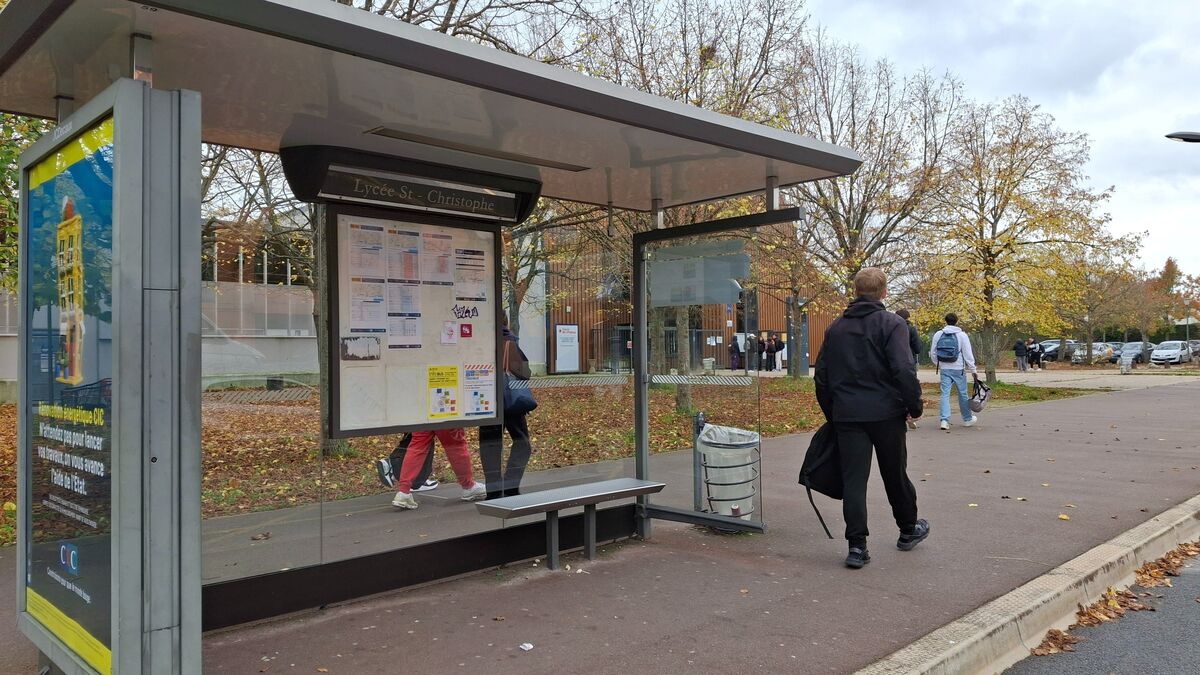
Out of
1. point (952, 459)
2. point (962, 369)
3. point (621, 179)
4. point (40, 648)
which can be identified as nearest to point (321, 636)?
point (40, 648)

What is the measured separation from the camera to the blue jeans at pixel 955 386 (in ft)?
42.8

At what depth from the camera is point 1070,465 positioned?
32.7 feet

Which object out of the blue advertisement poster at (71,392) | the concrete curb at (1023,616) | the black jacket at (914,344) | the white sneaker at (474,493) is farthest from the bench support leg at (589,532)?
the blue advertisement poster at (71,392)

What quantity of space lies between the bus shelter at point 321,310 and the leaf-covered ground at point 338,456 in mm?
17

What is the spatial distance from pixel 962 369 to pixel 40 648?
1223cm

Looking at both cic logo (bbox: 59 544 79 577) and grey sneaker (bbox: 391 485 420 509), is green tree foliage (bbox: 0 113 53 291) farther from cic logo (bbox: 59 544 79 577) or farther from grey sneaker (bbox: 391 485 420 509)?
cic logo (bbox: 59 544 79 577)

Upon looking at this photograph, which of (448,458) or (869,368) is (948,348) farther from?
(448,458)

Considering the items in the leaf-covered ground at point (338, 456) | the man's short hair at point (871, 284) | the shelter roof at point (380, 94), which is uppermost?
the shelter roof at point (380, 94)

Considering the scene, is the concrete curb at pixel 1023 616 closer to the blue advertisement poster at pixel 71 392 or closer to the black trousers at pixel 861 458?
the black trousers at pixel 861 458

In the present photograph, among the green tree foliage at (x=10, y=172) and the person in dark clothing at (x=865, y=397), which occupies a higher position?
the green tree foliage at (x=10, y=172)

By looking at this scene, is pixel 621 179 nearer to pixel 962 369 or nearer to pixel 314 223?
pixel 314 223

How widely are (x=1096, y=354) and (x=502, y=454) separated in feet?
185

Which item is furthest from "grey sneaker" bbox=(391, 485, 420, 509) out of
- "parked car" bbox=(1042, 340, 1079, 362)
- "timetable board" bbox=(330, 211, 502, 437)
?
"parked car" bbox=(1042, 340, 1079, 362)

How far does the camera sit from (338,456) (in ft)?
16.0
